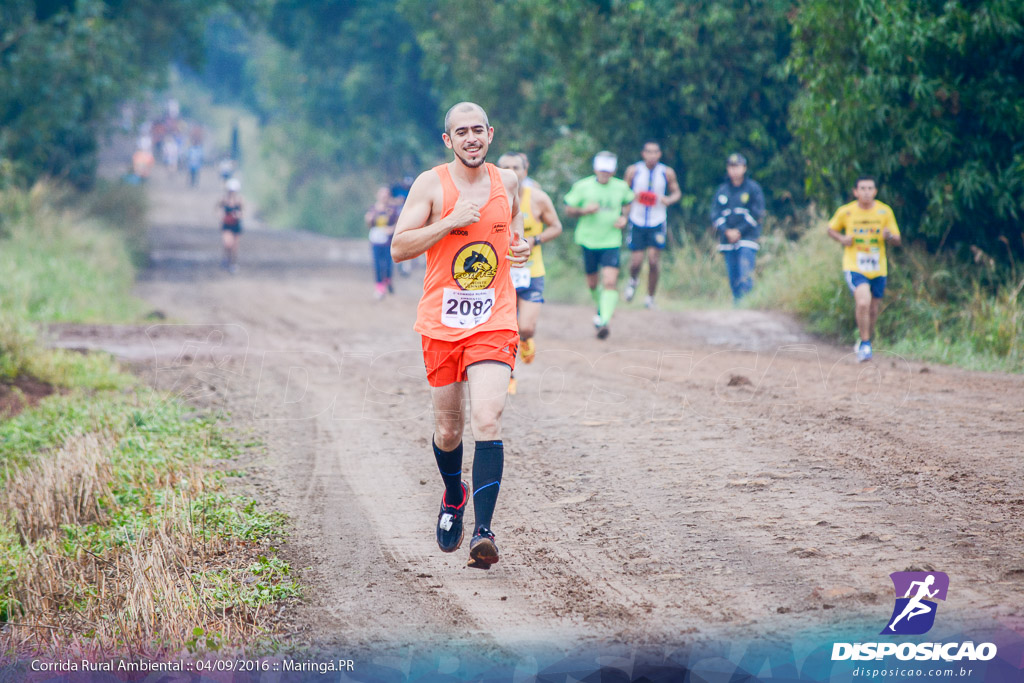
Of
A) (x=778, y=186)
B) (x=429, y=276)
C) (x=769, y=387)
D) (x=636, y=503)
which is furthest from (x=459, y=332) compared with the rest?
(x=778, y=186)

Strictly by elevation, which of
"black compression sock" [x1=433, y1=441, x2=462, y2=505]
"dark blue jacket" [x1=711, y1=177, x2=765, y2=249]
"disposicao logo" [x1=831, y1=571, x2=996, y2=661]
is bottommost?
"disposicao logo" [x1=831, y1=571, x2=996, y2=661]

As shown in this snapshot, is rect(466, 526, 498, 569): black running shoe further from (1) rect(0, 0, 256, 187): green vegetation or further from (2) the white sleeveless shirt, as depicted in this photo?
(1) rect(0, 0, 256, 187): green vegetation

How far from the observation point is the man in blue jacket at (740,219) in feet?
51.3

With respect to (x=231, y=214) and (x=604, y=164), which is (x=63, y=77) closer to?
(x=231, y=214)

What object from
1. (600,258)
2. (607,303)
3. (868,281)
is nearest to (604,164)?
(600,258)

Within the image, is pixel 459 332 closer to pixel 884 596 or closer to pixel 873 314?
pixel 884 596

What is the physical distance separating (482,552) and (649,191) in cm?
1099

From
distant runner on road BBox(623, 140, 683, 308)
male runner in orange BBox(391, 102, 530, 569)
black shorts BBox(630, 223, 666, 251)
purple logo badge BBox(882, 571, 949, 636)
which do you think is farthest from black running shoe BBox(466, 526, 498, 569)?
black shorts BBox(630, 223, 666, 251)

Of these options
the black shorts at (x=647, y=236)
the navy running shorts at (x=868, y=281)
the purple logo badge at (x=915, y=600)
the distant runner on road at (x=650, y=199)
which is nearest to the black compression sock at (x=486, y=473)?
the purple logo badge at (x=915, y=600)

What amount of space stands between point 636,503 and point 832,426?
2.35 meters

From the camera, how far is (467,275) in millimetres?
5188

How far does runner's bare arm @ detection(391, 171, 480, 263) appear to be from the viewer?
4965 millimetres

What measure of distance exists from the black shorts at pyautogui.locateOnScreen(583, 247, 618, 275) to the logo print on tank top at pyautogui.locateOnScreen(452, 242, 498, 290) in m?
7.22

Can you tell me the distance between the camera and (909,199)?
1271 cm
